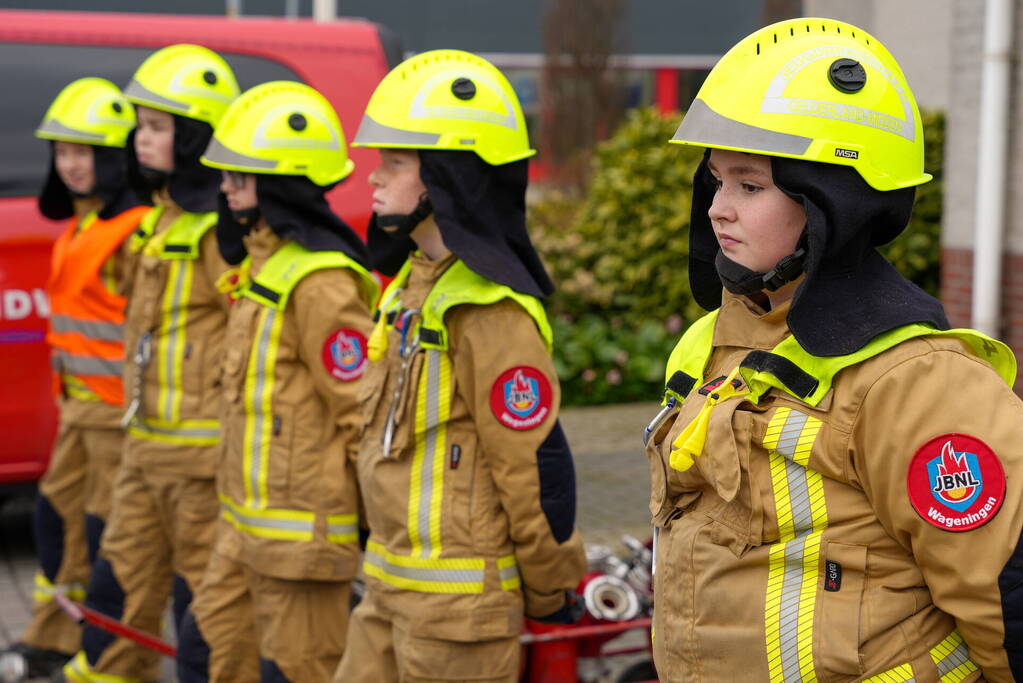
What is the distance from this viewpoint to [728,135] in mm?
2389

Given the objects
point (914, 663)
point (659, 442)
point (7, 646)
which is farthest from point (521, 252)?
point (7, 646)

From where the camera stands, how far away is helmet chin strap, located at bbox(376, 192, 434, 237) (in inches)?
146

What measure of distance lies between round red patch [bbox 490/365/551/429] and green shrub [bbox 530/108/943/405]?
6.98 metres

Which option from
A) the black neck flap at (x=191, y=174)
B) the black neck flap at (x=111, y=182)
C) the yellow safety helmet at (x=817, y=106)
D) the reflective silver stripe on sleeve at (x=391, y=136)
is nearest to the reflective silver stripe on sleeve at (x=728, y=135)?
the yellow safety helmet at (x=817, y=106)

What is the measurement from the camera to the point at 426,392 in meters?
3.58

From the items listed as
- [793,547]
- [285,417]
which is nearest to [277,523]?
[285,417]

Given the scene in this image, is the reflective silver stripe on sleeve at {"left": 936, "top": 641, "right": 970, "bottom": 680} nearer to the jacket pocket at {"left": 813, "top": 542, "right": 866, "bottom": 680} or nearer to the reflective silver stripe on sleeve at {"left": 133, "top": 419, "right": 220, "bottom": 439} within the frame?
the jacket pocket at {"left": 813, "top": 542, "right": 866, "bottom": 680}

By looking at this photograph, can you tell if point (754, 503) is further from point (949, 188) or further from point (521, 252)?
point (949, 188)

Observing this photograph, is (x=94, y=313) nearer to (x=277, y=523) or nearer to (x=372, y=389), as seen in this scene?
(x=277, y=523)

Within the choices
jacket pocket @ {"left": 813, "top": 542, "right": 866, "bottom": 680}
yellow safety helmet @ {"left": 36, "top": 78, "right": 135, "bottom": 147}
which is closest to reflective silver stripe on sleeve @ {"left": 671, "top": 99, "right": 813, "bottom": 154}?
jacket pocket @ {"left": 813, "top": 542, "right": 866, "bottom": 680}

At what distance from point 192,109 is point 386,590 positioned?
2.35m

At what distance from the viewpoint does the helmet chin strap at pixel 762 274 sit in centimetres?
241

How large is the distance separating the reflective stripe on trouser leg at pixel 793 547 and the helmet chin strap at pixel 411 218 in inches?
60.9

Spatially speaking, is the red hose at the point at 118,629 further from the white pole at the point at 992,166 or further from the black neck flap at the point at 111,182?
the white pole at the point at 992,166
